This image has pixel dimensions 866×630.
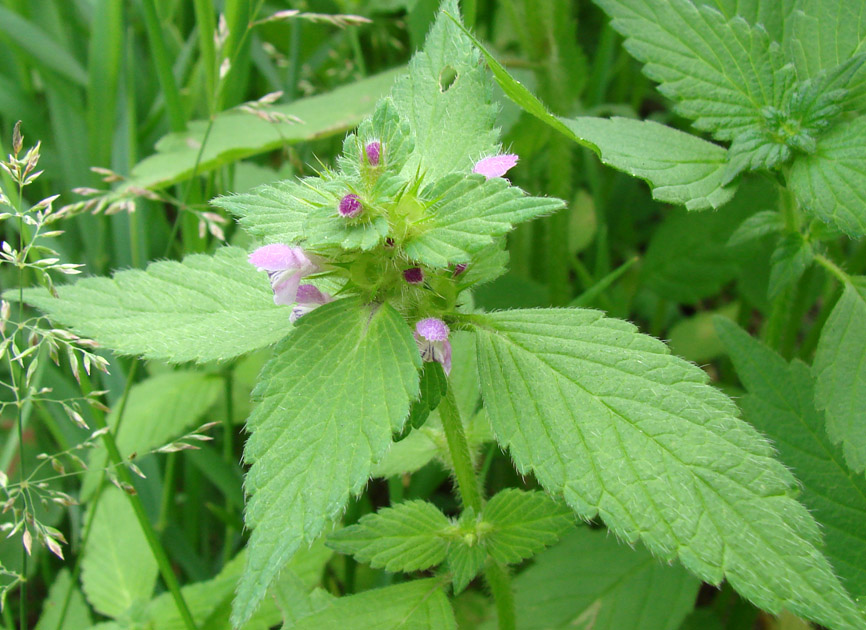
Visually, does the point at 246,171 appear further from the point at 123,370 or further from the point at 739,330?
the point at 739,330

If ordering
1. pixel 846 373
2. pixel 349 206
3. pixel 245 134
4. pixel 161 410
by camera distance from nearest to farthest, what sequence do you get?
1. pixel 349 206
2. pixel 846 373
3. pixel 161 410
4. pixel 245 134

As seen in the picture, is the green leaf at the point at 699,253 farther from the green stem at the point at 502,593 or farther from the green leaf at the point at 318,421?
the green leaf at the point at 318,421

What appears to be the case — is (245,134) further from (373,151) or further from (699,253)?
(699,253)

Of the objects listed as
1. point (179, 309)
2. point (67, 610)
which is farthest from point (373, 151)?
point (67, 610)

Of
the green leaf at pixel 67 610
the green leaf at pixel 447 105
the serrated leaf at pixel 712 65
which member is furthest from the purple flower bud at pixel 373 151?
the green leaf at pixel 67 610

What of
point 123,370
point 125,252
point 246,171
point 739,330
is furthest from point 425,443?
point 246,171

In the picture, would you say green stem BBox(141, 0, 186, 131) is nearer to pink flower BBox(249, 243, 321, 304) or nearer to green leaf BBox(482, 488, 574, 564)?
pink flower BBox(249, 243, 321, 304)
